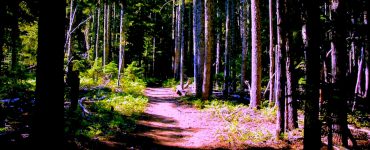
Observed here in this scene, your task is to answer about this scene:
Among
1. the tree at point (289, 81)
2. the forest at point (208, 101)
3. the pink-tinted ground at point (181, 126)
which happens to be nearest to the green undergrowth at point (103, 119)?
the forest at point (208, 101)

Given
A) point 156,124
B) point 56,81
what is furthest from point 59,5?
point 156,124

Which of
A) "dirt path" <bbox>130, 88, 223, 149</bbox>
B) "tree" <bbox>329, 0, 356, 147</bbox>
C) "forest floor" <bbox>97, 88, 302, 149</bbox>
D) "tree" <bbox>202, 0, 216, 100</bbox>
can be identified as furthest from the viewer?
"tree" <bbox>202, 0, 216, 100</bbox>

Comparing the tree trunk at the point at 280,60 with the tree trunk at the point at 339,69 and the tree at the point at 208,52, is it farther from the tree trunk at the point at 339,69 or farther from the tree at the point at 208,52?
the tree at the point at 208,52

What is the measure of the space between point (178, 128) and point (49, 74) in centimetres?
658

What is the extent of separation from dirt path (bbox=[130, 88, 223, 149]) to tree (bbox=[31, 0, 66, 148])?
3628 millimetres

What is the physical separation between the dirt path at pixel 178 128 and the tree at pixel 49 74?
11.9ft

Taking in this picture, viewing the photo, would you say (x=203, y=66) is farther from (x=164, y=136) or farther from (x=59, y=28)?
(x=59, y=28)

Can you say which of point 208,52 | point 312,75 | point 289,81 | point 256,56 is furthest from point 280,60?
point 208,52

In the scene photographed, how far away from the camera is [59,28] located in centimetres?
505

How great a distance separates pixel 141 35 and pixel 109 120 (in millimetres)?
24740

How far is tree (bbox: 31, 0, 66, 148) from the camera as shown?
16.2 feet

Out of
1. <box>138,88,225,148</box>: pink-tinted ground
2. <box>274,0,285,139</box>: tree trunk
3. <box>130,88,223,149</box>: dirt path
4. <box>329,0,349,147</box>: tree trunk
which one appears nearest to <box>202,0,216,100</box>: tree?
<box>138,88,225,148</box>: pink-tinted ground

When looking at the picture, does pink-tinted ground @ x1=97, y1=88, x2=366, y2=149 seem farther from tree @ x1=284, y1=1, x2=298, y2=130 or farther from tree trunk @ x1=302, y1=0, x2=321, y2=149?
tree trunk @ x1=302, y1=0, x2=321, y2=149

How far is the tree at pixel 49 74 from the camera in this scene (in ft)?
16.2
